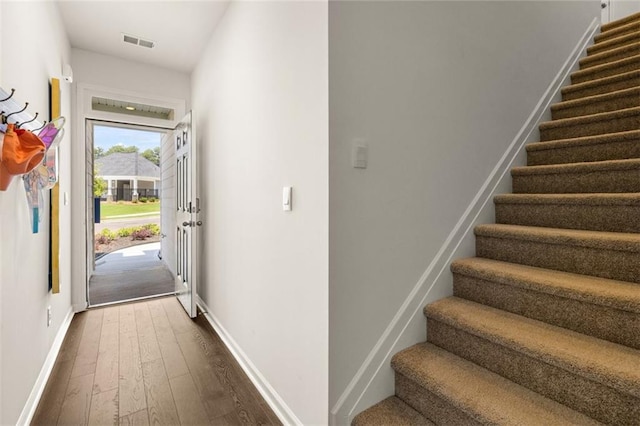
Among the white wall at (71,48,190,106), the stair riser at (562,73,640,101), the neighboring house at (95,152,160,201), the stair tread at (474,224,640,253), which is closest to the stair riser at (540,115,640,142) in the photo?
the stair riser at (562,73,640,101)

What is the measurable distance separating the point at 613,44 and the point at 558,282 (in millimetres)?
2851

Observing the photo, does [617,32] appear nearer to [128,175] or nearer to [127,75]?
[127,75]

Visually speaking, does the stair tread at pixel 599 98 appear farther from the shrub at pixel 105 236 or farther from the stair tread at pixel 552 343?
the shrub at pixel 105 236

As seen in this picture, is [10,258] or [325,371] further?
[10,258]

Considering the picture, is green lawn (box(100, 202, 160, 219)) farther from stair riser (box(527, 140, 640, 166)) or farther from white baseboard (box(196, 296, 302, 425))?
stair riser (box(527, 140, 640, 166))

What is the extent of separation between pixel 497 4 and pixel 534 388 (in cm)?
233

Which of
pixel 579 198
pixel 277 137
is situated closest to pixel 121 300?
pixel 277 137

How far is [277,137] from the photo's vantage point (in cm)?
182

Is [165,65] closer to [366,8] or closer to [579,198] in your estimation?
[366,8]

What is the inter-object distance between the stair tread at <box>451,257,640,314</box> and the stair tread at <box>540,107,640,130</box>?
50.0 inches

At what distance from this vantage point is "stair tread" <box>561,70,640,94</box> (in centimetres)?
232

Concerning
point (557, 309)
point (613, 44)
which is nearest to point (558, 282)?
point (557, 309)

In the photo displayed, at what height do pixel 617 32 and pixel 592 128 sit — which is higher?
pixel 617 32

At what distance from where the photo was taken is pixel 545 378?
4.09 ft
